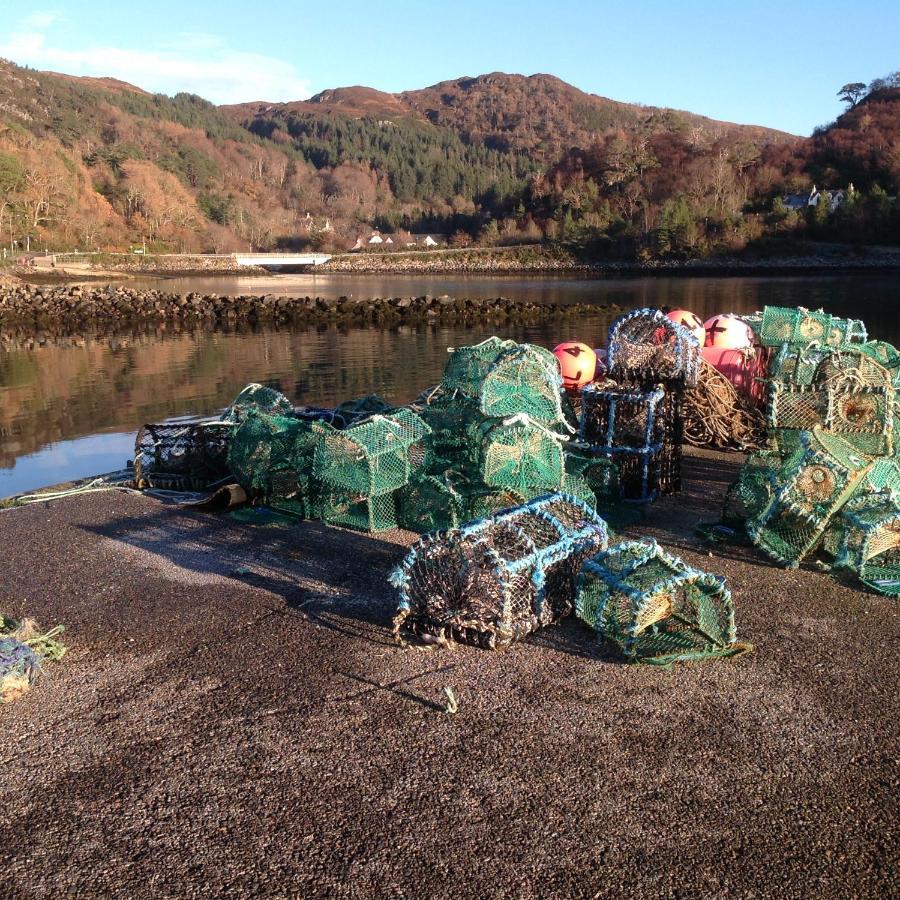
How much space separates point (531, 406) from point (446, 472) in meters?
1.25

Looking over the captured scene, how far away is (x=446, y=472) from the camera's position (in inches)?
275

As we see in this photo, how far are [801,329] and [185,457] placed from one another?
6.87 meters

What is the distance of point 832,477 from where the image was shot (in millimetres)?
5922

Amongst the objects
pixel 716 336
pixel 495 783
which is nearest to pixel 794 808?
pixel 495 783

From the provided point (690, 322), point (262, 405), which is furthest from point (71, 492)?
point (690, 322)

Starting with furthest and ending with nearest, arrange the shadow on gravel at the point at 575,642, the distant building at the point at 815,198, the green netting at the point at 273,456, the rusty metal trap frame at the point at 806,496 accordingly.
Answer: the distant building at the point at 815,198 → the green netting at the point at 273,456 → the rusty metal trap frame at the point at 806,496 → the shadow on gravel at the point at 575,642

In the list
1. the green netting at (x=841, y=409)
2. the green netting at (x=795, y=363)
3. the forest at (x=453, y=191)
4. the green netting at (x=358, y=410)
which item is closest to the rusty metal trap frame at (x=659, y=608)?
the green netting at (x=841, y=409)

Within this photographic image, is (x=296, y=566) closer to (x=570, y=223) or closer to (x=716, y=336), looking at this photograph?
(x=716, y=336)

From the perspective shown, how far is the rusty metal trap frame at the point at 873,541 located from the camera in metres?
5.72

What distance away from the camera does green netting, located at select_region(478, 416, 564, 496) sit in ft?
21.7

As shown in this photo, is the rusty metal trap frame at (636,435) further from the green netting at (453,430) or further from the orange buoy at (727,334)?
the orange buoy at (727,334)

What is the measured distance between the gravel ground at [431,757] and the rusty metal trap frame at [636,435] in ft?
6.76

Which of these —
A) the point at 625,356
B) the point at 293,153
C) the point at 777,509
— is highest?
the point at 293,153

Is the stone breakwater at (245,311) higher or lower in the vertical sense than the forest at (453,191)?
lower
